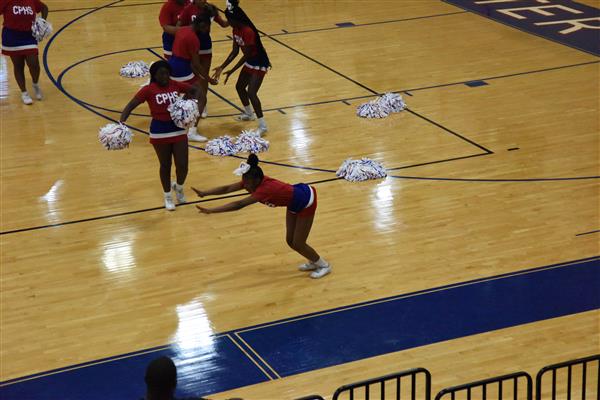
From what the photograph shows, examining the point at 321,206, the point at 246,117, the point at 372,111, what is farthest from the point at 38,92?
the point at 321,206

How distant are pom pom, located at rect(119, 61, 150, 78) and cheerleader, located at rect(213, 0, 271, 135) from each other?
2.80 meters

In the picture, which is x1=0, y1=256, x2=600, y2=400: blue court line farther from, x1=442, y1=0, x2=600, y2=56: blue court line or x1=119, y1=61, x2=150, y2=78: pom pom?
x1=442, y1=0, x2=600, y2=56: blue court line

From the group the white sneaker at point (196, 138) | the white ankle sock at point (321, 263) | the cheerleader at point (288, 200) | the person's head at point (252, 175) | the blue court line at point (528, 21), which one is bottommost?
the white ankle sock at point (321, 263)

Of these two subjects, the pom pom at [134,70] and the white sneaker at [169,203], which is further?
the pom pom at [134,70]

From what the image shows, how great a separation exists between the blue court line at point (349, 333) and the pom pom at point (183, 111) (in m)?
2.39

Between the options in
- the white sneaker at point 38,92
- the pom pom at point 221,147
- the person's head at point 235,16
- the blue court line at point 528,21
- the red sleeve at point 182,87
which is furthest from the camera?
the blue court line at point 528,21

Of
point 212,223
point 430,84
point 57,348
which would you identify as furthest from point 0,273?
point 430,84

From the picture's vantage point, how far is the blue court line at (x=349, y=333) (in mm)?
7438

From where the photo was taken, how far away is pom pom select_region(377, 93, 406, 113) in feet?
43.3

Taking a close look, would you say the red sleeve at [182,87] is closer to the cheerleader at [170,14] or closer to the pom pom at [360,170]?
the pom pom at [360,170]

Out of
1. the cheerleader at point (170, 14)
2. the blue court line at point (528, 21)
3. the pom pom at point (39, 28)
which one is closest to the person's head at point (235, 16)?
the cheerleader at point (170, 14)

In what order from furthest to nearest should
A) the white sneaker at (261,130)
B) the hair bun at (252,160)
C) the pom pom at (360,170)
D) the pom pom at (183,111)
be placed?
1. the white sneaker at (261,130)
2. the pom pom at (360,170)
3. the pom pom at (183,111)
4. the hair bun at (252,160)

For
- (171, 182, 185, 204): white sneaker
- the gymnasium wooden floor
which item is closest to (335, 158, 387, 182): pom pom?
the gymnasium wooden floor

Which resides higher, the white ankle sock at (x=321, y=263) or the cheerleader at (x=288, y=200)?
the cheerleader at (x=288, y=200)
